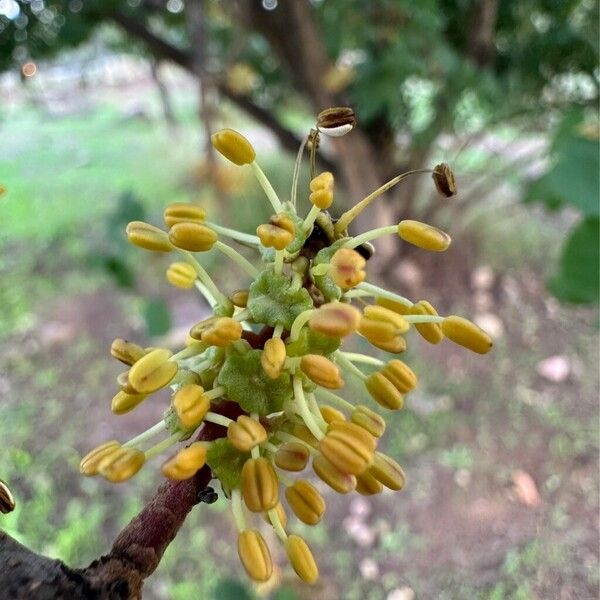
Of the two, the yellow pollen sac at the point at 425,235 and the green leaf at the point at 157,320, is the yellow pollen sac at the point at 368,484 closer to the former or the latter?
the yellow pollen sac at the point at 425,235

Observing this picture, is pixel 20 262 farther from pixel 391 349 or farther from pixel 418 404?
pixel 391 349

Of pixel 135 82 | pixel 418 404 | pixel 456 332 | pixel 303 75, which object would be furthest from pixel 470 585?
pixel 135 82

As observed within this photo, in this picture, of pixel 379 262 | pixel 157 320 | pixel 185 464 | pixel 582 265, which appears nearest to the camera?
pixel 185 464

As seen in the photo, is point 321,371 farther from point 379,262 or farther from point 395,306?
point 379,262

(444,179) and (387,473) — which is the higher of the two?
(444,179)

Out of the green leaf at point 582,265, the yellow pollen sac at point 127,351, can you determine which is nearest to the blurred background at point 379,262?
the green leaf at point 582,265

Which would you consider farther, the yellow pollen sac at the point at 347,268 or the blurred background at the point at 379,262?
the blurred background at the point at 379,262

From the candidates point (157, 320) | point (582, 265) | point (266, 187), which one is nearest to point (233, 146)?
point (266, 187)
